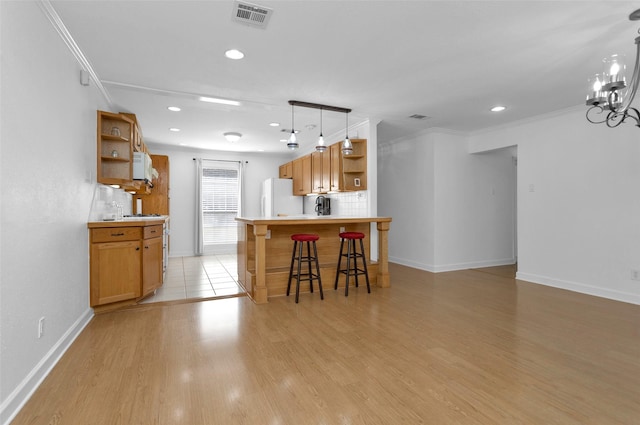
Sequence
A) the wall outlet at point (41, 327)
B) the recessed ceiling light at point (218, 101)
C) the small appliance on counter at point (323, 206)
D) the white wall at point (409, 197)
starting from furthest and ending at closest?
the small appliance on counter at point (323, 206) → the white wall at point (409, 197) → the recessed ceiling light at point (218, 101) → the wall outlet at point (41, 327)

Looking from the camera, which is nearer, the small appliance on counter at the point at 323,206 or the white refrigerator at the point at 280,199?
the small appliance on counter at the point at 323,206

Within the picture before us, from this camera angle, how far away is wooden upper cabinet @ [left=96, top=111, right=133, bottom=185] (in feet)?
12.1

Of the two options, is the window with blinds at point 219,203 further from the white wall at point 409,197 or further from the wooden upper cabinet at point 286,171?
the white wall at point 409,197

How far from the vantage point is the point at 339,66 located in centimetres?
322

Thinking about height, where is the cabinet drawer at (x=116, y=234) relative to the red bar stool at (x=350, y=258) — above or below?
above

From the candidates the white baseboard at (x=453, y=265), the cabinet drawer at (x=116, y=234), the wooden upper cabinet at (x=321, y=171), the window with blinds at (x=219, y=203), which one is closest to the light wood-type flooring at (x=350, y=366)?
the cabinet drawer at (x=116, y=234)

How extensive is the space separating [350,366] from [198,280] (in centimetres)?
342

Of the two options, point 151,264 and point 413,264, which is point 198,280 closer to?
point 151,264

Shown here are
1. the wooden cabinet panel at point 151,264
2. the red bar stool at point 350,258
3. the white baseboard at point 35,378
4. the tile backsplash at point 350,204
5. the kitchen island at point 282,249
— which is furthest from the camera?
the tile backsplash at point 350,204

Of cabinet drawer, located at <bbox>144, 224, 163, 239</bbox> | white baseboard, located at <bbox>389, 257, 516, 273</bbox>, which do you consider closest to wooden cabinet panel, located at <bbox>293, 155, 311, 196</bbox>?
white baseboard, located at <bbox>389, 257, 516, 273</bbox>

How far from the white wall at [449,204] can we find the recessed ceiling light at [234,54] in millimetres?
3873

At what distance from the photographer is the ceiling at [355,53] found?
2336mm

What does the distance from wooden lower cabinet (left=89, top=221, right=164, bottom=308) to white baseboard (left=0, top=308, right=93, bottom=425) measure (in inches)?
19.7

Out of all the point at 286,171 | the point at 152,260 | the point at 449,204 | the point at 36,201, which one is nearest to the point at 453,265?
the point at 449,204
